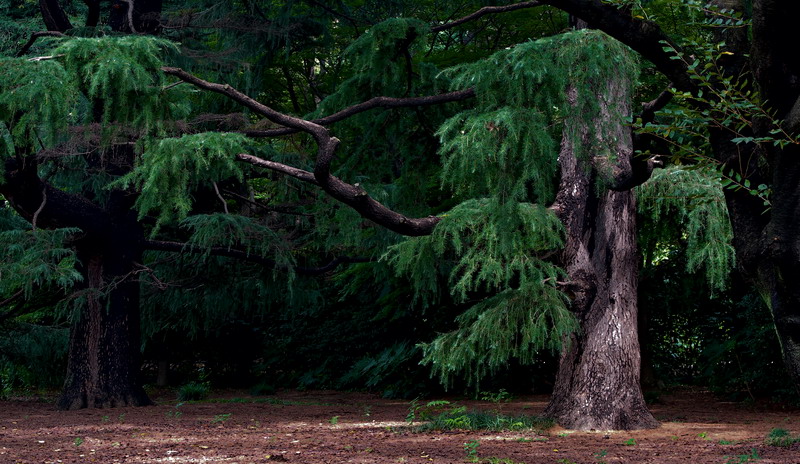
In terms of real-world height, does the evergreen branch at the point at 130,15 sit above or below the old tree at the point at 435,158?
above

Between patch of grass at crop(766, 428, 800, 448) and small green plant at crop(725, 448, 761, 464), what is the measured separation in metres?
0.64

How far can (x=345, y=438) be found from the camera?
23.9 feet

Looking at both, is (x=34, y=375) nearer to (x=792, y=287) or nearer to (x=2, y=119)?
(x=2, y=119)

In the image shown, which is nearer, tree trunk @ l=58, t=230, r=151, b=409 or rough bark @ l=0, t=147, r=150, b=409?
rough bark @ l=0, t=147, r=150, b=409

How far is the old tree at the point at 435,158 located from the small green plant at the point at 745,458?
181 centimetres

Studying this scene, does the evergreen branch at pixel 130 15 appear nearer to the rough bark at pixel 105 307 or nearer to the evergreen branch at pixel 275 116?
the rough bark at pixel 105 307

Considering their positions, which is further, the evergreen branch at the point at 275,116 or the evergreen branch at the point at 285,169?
the evergreen branch at the point at 285,169

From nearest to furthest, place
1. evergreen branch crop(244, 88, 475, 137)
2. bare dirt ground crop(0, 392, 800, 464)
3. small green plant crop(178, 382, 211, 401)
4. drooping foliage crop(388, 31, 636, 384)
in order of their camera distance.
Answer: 1. drooping foliage crop(388, 31, 636, 384)
2. bare dirt ground crop(0, 392, 800, 464)
3. evergreen branch crop(244, 88, 475, 137)
4. small green plant crop(178, 382, 211, 401)

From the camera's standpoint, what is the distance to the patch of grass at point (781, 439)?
6.42 m

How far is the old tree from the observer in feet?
13.3

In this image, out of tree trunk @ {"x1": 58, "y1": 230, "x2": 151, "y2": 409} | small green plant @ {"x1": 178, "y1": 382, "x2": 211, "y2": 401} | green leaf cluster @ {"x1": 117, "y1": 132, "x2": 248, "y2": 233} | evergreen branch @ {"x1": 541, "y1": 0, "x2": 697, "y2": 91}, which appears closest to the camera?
A: evergreen branch @ {"x1": 541, "y1": 0, "x2": 697, "y2": 91}

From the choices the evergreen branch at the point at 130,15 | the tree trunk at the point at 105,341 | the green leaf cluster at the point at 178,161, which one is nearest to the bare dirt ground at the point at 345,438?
the tree trunk at the point at 105,341

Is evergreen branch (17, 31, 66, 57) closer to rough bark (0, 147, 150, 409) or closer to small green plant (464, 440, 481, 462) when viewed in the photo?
rough bark (0, 147, 150, 409)

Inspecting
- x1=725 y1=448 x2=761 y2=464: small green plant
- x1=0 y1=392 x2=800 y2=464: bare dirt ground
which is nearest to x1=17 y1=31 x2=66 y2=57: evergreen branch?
x1=0 y1=392 x2=800 y2=464: bare dirt ground
